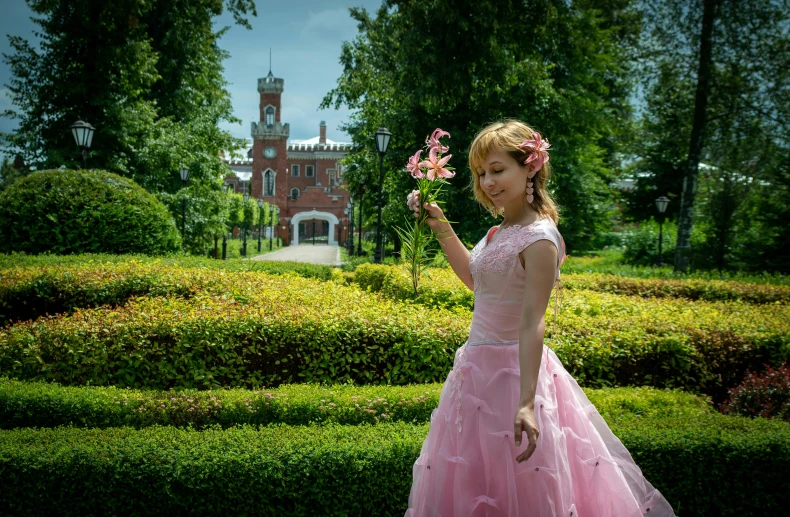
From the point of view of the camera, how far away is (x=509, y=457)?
2.06 m

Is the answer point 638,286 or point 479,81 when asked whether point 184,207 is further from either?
point 638,286

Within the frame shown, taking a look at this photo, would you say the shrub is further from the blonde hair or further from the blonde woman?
the blonde hair

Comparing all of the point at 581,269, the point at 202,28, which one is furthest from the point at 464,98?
the point at 202,28

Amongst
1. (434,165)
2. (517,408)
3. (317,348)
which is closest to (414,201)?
(434,165)

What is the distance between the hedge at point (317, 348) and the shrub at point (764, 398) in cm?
69

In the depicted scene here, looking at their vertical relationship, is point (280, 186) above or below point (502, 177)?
above

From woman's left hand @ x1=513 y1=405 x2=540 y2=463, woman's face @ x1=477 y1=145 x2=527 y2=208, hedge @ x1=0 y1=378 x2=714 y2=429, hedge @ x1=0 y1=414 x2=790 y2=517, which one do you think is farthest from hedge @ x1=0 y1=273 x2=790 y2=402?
woman's left hand @ x1=513 y1=405 x2=540 y2=463

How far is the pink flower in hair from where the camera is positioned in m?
2.19

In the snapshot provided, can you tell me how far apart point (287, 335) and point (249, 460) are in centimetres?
210

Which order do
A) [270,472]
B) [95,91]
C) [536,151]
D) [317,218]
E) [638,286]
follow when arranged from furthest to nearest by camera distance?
[317,218] < [95,91] < [638,286] < [270,472] < [536,151]

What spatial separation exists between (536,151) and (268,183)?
68.1 metres

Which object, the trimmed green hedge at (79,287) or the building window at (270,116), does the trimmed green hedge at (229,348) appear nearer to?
the trimmed green hedge at (79,287)

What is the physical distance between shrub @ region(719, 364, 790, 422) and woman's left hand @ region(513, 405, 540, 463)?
360 centimetres

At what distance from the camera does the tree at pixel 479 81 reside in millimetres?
17625
